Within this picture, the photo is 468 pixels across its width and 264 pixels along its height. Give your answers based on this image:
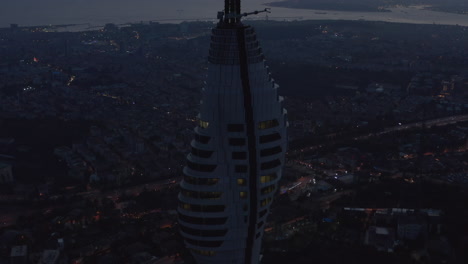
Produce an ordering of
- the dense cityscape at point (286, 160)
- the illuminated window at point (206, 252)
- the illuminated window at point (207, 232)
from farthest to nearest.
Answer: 1. the dense cityscape at point (286, 160)
2. the illuminated window at point (206, 252)
3. the illuminated window at point (207, 232)

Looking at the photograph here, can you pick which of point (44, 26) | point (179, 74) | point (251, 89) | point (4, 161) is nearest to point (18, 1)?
point (44, 26)

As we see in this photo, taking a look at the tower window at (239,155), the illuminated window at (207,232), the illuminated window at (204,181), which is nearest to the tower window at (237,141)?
the tower window at (239,155)

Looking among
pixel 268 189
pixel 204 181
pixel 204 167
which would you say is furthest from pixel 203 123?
pixel 268 189

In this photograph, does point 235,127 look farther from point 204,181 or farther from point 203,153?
point 204,181

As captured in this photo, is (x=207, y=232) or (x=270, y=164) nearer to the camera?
(x=270, y=164)

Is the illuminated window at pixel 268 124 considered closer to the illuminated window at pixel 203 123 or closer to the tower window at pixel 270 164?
the tower window at pixel 270 164
